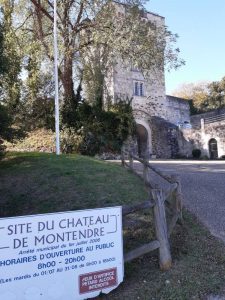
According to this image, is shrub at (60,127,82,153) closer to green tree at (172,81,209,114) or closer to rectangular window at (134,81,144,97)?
rectangular window at (134,81,144,97)

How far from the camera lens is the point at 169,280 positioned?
16.2 feet

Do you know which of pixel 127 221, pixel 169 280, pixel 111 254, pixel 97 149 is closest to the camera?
pixel 111 254

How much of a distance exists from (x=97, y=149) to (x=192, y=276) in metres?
15.7

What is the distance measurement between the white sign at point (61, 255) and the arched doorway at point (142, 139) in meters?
27.4

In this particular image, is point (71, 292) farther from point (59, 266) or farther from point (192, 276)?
point (192, 276)

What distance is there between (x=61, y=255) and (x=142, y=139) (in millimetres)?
29088

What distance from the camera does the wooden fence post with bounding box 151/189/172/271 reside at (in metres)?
5.22

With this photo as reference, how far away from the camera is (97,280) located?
174 inches

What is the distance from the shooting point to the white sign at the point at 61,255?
392 centimetres

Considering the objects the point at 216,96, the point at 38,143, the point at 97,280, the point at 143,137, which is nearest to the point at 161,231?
the point at 97,280

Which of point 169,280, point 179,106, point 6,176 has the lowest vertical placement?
point 169,280

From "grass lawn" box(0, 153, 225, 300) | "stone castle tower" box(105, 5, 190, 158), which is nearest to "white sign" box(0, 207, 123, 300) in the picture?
"grass lawn" box(0, 153, 225, 300)

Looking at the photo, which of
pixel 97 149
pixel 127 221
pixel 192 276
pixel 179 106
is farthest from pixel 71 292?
pixel 179 106

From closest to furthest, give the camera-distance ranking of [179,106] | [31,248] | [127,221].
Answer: [31,248], [127,221], [179,106]
